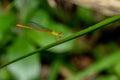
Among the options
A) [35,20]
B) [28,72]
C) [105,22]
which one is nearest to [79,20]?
[35,20]

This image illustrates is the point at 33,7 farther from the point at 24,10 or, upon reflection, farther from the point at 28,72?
the point at 28,72

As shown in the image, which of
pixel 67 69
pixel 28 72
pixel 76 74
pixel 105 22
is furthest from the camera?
pixel 67 69

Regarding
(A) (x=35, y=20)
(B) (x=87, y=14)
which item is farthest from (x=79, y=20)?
(A) (x=35, y=20)

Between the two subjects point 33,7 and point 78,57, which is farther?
point 78,57

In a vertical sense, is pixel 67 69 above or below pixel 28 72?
above

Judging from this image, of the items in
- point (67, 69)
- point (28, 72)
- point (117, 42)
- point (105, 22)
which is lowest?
point (105, 22)

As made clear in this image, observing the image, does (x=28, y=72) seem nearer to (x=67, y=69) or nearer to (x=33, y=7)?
(x=33, y=7)

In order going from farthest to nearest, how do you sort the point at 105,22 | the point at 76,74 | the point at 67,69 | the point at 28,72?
the point at 67,69 < the point at 76,74 < the point at 28,72 < the point at 105,22
